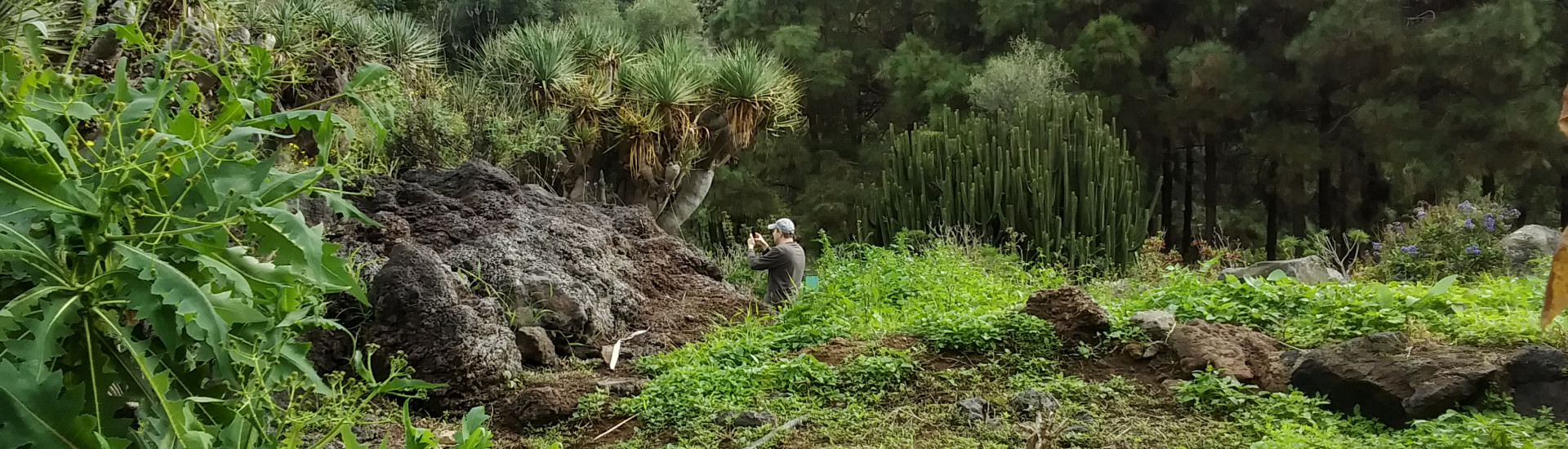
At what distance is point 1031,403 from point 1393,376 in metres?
1.22

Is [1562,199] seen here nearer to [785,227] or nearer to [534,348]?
[785,227]

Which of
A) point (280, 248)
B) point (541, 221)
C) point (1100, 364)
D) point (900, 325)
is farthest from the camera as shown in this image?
point (541, 221)

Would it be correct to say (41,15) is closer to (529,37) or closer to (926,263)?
(926,263)

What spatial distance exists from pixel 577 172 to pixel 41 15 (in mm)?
9454

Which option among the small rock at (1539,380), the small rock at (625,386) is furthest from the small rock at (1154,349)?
the small rock at (625,386)

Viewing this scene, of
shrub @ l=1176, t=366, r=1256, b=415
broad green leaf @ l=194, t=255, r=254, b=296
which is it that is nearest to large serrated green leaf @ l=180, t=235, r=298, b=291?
broad green leaf @ l=194, t=255, r=254, b=296

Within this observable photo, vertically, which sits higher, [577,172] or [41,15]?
[41,15]

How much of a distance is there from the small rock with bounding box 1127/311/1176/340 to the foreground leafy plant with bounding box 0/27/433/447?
3.56 m

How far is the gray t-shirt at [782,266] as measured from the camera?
8117mm

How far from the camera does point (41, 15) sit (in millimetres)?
2533

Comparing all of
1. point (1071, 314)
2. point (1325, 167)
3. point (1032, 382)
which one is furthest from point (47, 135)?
point (1325, 167)

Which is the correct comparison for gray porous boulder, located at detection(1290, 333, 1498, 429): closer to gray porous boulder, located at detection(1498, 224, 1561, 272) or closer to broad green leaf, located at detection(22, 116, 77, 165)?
broad green leaf, located at detection(22, 116, 77, 165)

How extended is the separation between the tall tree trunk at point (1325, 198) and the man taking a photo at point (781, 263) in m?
13.1

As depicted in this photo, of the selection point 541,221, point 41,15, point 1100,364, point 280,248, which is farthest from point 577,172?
point 280,248
